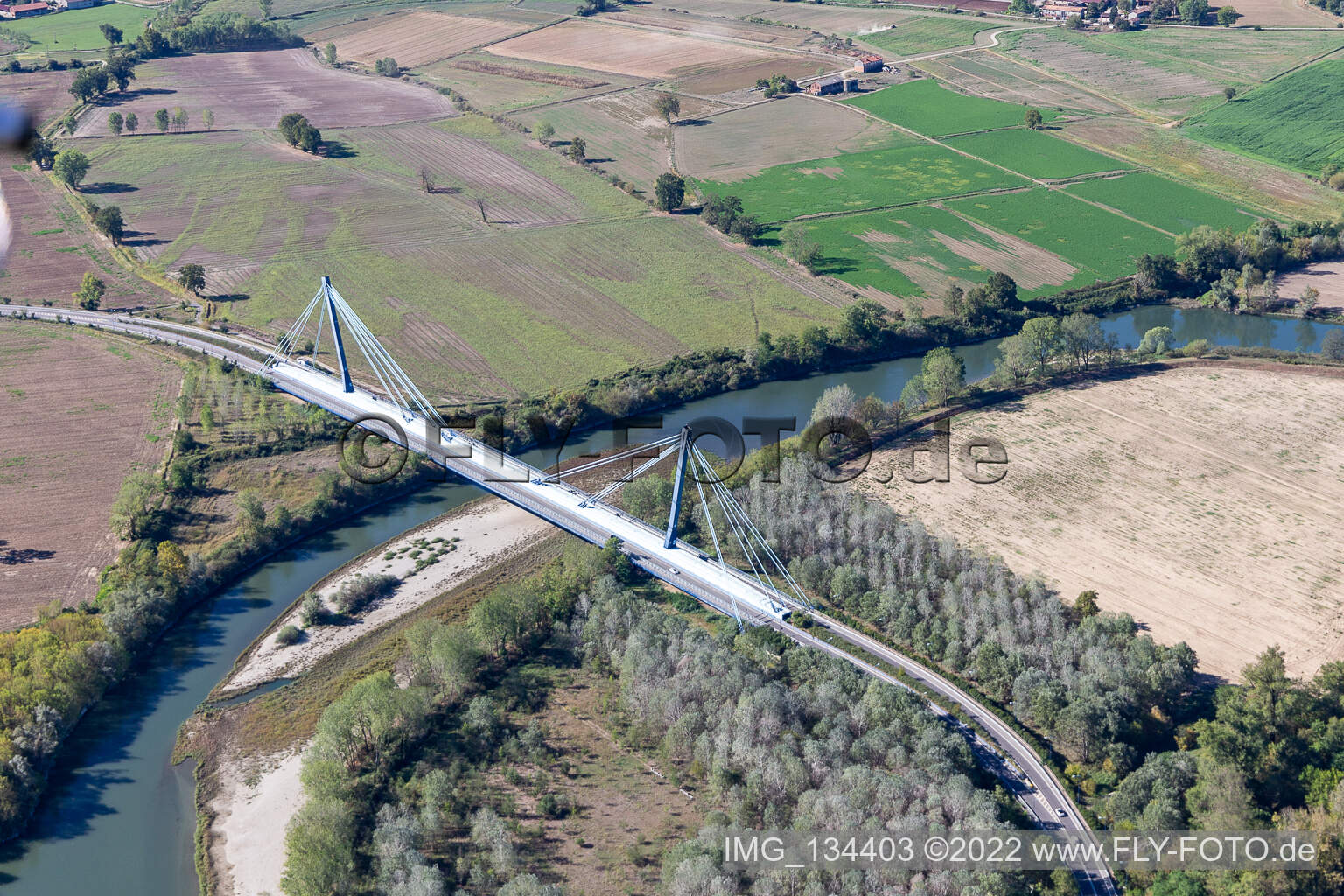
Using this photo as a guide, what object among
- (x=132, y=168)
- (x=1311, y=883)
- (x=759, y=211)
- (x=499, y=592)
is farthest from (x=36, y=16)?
(x=1311, y=883)

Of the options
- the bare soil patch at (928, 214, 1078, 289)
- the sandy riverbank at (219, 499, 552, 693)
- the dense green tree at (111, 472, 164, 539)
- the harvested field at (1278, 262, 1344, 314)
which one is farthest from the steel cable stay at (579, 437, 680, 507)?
the harvested field at (1278, 262, 1344, 314)

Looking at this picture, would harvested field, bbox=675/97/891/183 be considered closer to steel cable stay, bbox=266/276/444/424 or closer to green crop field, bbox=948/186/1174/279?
green crop field, bbox=948/186/1174/279

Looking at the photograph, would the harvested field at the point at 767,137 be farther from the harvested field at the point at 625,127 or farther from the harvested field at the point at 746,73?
the harvested field at the point at 746,73

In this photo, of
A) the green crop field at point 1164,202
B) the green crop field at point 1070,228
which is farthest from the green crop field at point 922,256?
the green crop field at point 1164,202

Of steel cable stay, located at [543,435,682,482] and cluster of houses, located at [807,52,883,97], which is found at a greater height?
cluster of houses, located at [807,52,883,97]

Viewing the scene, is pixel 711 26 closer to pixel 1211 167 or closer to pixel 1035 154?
pixel 1035 154

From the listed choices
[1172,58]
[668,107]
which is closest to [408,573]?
[668,107]

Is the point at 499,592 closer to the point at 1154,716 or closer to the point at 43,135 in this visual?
the point at 1154,716

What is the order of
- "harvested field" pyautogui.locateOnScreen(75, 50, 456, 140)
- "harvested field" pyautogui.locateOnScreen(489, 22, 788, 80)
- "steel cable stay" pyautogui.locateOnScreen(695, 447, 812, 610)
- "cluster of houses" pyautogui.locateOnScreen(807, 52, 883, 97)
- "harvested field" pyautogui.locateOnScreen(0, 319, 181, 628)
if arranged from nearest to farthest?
"steel cable stay" pyautogui.locateOnScreen(695, 447, 812, 610) < "harvested field" pyautogui.locateOnScreen(0, 319, 181, 628) < "harvested field" pyautogui.locateOnScreen(75, 50, 456, 140) < "cluster of houses" pyautogui.locateOnScreen(807, 52, 883, 97) < "harvested field" pyautogui.locateOnScreen(489, 22, 788, 80)
